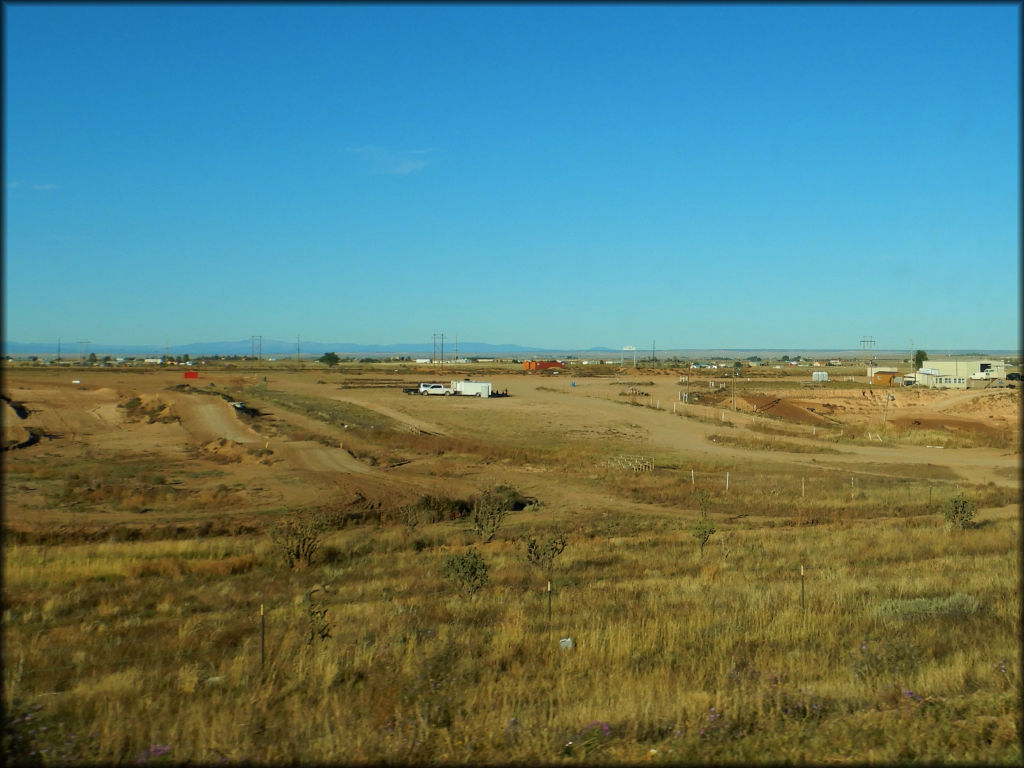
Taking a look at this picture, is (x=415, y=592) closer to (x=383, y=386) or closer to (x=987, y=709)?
(x=987, y=709)

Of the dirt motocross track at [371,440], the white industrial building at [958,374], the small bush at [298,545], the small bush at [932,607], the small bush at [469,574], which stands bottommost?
the dirt motocross track at [371,440]

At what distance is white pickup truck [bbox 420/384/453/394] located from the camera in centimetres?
9181

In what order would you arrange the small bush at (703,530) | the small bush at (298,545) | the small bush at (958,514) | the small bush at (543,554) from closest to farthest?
the small bush at (543,554) < the small bush at (298,545) < the small bush at (703,530) < the small bush at (958,514)

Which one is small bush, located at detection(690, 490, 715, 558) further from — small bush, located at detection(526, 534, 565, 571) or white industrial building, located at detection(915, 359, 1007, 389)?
white industrial building, located at detection(915, 359, 1007, 389)

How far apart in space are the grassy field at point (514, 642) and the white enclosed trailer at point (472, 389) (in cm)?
6321

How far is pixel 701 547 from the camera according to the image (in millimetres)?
20297

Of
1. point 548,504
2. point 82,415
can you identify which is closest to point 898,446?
point 548,504

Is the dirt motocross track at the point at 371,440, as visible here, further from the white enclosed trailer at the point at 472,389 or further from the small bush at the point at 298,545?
the small bush at the point at 298,545

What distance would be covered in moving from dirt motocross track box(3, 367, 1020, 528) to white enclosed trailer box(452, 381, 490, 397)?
3288mm

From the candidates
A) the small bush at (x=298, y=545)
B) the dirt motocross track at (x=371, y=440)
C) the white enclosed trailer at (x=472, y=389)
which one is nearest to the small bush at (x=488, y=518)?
the small bush at (x=298, y=545)

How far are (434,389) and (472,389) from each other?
4486mm

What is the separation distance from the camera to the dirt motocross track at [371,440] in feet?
104

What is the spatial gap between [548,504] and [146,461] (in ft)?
71.9

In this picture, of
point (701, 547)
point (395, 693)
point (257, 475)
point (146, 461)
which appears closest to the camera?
point (395, 693)
